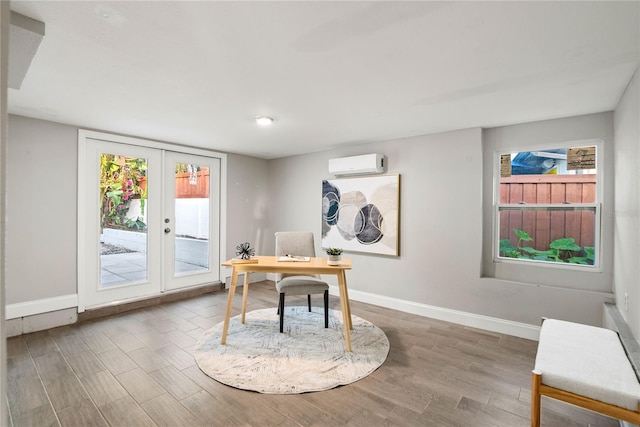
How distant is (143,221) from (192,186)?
873 mm

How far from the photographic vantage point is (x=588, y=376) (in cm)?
150

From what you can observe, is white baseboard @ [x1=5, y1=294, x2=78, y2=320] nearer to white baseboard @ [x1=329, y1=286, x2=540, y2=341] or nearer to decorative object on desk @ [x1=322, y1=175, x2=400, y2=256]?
decorative object on desk @ [x1=322, y1=175, x2=400, y2=256]

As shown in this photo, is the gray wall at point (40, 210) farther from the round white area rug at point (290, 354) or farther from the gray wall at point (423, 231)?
the round white area rug at point (290, 354)

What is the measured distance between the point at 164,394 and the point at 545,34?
3.26 meters

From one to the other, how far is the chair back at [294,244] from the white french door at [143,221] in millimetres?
1712

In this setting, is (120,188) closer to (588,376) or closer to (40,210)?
(40,210)

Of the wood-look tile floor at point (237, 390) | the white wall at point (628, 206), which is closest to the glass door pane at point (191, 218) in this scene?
the wood-look tile floor at point (237, 390)

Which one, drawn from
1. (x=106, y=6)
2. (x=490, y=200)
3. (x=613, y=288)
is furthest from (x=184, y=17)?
(x=613, y=288)

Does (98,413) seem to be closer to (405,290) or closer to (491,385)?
(491,385)

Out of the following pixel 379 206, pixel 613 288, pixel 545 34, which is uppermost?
pixel 545 34

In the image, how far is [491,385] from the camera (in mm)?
2266

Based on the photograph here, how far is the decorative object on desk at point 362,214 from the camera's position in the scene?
404 centimetres

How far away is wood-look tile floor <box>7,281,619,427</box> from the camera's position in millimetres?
1890

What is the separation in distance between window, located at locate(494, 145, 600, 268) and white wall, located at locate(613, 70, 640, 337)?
278mm
